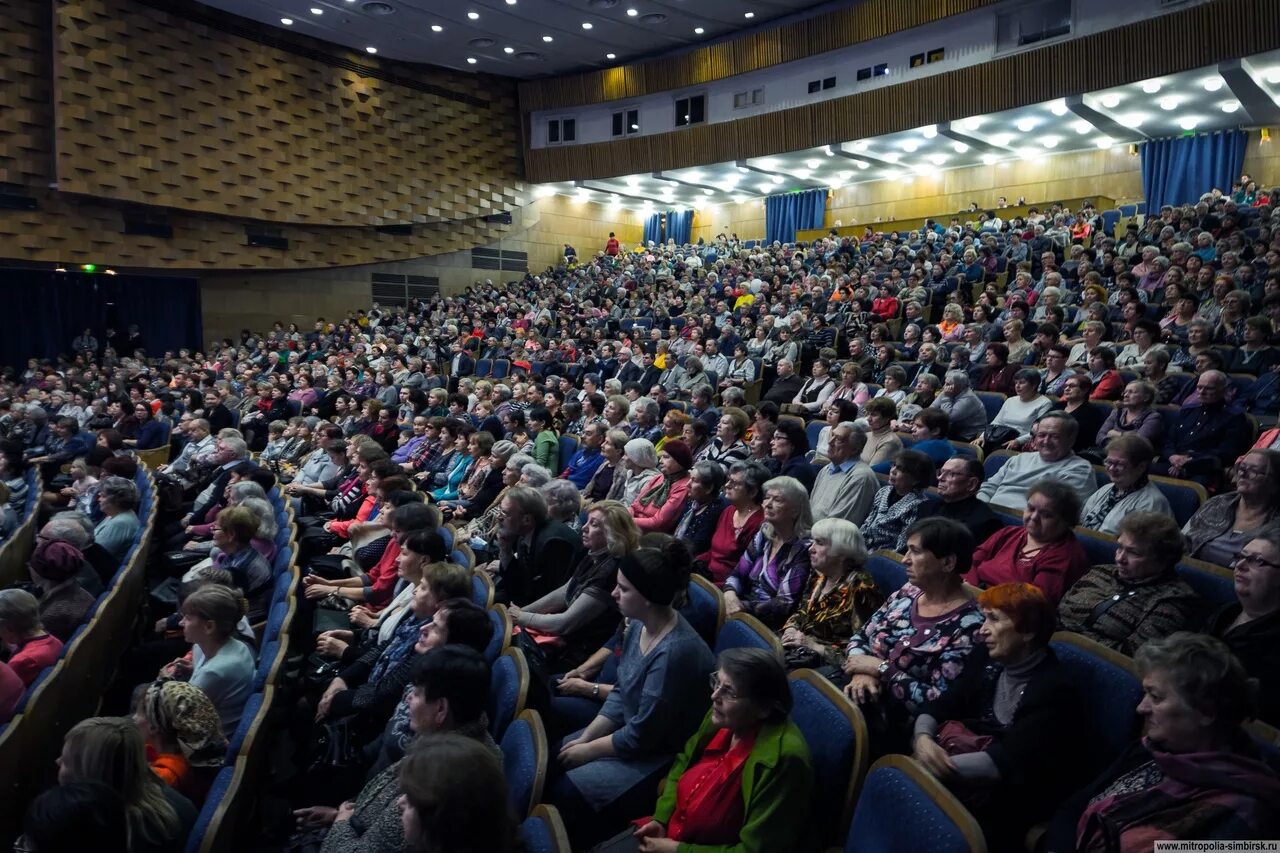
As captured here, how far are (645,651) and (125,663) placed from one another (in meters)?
2.25

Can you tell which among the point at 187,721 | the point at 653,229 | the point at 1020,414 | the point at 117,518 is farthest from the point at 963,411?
the point at 653,229

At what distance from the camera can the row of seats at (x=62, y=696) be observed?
76.5 inches

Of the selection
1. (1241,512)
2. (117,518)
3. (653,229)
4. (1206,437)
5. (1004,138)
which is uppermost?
(1004,138)

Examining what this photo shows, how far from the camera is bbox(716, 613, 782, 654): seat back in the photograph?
1.80 m

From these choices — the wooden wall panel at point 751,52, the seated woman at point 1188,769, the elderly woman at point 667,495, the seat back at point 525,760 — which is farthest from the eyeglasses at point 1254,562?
the wooden wall panel at point 751,52

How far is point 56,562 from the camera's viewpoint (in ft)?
9.29

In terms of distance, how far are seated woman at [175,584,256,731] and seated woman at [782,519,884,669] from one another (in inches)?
56.2

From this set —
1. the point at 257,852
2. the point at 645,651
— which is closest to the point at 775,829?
the point at 645,651

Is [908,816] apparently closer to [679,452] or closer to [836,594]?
[836,594]

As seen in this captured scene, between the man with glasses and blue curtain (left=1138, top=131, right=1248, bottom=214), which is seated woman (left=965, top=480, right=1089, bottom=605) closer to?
the man with glasses

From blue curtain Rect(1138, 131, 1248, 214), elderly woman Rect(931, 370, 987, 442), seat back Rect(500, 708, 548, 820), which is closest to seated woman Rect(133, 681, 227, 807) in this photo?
seat back Rect(500, 708, 548, 820)

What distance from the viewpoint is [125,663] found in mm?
3039

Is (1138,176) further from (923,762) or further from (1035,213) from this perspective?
(923,762)

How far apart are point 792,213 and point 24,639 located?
1574 cm
